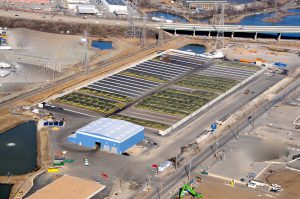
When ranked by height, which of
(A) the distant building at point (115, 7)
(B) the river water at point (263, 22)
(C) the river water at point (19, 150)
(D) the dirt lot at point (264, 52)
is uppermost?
(A) the distant building at point (115, 7)

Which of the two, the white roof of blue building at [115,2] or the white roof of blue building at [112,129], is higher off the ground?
the white roof of blue building at [115,2]

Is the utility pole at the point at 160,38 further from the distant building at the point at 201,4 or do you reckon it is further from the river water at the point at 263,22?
the distant building at the point at 201,4

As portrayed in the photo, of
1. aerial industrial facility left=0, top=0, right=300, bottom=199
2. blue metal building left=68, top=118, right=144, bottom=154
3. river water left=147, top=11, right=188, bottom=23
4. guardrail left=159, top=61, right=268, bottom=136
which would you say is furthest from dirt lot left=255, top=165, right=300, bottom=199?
river water left=147, top=11, right=188, bottom=23

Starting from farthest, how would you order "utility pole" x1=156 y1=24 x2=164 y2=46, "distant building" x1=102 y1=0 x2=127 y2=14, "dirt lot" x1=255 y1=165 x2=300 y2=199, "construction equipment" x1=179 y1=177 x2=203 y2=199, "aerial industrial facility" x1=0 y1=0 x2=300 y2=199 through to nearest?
"distant building" x1=102 y1=0 x2=127 y2=14, "utility pole" x1=156 y1=24 x2=164 y2=46, "aerial industrial facility" x1=0 y1=0 x2=300 y2=199, "dirt lot" x1=255 y1=165 x2=300 y2=199, "construction equipment" x1=179 y1=177 x2=203 y2=199

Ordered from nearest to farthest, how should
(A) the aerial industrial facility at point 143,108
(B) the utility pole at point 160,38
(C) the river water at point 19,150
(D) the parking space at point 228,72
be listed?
(A) the aerial industrial facility at point 143,108
(C) the river water at point 19,150
(D) the parking space at point 228,72
(B) the utility pole at point 160,38

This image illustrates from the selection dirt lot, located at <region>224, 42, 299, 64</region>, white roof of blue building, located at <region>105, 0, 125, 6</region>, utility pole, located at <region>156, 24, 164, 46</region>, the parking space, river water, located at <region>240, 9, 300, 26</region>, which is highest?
white roof of blue building, located at <region>105, 0, 125, 6</region>

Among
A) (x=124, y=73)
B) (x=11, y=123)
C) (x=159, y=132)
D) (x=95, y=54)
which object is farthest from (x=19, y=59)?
(x=159, y=132)

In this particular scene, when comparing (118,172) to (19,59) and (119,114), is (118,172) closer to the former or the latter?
(119,114)

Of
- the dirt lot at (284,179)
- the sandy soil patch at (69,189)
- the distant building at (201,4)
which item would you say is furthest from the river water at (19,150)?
the distant building at (201,4)

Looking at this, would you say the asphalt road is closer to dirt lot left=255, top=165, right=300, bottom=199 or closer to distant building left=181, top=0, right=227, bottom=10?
dirt lot left=255, top=165, right=300, bottom=199
